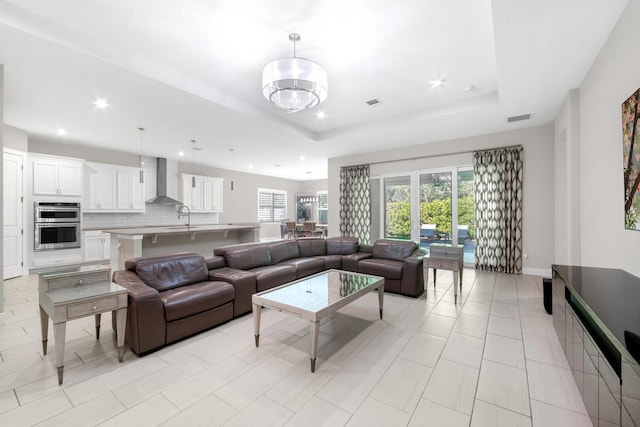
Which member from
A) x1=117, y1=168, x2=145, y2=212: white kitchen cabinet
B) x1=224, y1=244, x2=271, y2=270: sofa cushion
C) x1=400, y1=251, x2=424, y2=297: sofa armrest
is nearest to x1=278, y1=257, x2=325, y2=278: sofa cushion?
x1=224, y1=244, x2=271, y2=270: sofa cushion

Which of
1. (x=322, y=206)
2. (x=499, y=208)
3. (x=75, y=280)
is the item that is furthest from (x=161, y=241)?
(x=322, y=206)

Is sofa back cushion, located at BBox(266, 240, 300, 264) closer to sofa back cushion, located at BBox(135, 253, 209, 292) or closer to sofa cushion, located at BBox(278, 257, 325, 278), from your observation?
sofa cushion, located at BBox(278, 257, 325, 278)

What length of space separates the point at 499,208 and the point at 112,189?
8771mm

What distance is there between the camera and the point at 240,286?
3.17 meters

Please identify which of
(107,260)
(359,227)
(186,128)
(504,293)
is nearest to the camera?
(504,293)

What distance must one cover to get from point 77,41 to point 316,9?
2369mm

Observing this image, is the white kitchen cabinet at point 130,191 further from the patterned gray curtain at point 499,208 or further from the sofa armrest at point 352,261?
the patterned gray curtain at point 499,208

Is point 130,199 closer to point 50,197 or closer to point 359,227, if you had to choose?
point 50,197

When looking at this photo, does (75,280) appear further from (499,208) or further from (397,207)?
(499,208)

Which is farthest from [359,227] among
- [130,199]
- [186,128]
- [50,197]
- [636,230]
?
[50,197]

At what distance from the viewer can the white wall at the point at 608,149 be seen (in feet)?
6.68

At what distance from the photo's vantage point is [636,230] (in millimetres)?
1949

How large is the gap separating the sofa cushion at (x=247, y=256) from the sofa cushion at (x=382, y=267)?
155cm

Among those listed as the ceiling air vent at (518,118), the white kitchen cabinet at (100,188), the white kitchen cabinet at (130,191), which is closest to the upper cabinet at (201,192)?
the white kitchen cabinet at (130,191)
